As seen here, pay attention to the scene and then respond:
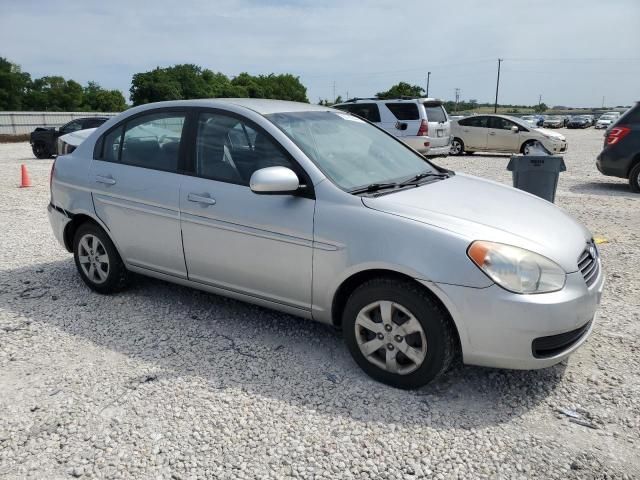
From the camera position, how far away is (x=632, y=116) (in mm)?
10008

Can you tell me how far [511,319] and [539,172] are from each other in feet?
11.9

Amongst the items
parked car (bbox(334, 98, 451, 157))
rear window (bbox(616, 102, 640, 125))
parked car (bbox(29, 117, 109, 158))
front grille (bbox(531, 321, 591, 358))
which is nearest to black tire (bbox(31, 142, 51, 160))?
parked car (bbox(29, 117, 109, 158))

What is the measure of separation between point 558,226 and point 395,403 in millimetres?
1513

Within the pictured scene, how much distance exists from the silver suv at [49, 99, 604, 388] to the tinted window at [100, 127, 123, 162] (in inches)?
0.4

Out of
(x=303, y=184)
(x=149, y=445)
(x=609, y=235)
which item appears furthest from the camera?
→ (x=609, y=235)

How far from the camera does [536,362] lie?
2.90 m

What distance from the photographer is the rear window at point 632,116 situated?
9.94 metres

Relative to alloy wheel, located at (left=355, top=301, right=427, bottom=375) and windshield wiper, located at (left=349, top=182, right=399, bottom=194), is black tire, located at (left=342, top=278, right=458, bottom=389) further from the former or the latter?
windshield wiper, located at (left=349, top=182, right=399, bottom=194)

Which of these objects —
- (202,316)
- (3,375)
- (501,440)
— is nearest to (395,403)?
A: (501,440)

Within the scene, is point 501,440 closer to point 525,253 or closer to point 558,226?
point 525,253

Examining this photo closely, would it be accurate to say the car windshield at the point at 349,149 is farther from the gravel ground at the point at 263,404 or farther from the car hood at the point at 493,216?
the gravel ground at the point at 263,404

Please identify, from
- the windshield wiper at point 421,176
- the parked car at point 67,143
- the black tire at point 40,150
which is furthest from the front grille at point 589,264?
the black tire at point 40,150

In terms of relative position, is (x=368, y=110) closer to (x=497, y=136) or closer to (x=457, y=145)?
(x=457, y=145)

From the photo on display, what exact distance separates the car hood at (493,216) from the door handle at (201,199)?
45.5 inches
